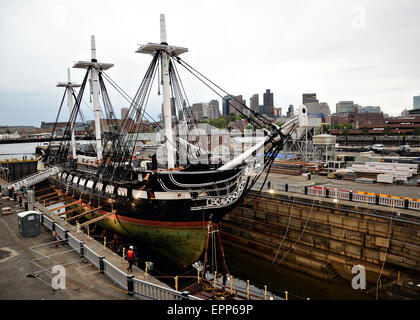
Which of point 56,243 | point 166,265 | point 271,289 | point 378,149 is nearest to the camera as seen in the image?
point 56,243

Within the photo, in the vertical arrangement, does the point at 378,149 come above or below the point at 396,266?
above

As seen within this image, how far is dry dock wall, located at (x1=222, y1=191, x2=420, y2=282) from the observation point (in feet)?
57.8

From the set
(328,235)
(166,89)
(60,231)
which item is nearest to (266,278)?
(328,235)

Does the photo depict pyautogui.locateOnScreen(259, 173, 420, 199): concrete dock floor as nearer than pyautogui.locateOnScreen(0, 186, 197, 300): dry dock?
No

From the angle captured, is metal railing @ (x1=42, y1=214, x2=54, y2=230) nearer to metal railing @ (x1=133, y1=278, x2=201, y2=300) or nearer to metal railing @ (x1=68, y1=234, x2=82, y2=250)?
metal railing @ (x1=68, y1=234, x2=82, y2=250)

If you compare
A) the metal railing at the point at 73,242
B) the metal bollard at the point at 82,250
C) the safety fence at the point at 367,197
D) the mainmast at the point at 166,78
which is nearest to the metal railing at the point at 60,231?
the metal railing at the point at 73,242

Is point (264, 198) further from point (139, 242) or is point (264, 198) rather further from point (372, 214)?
point (139, 242)

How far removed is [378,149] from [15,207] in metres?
67.1

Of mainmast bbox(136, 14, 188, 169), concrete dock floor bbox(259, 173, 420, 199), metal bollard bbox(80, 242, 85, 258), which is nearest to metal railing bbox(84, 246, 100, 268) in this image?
metal bollard bbox(80, 242, 85, 258)

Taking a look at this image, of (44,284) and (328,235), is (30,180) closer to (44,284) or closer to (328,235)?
(44,284)

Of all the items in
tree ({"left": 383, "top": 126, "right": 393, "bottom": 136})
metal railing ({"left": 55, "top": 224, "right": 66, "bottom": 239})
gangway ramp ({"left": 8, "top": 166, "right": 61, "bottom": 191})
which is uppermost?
tree ({"left": 383, "top": 126, "right": 393, "bottom": 136})
